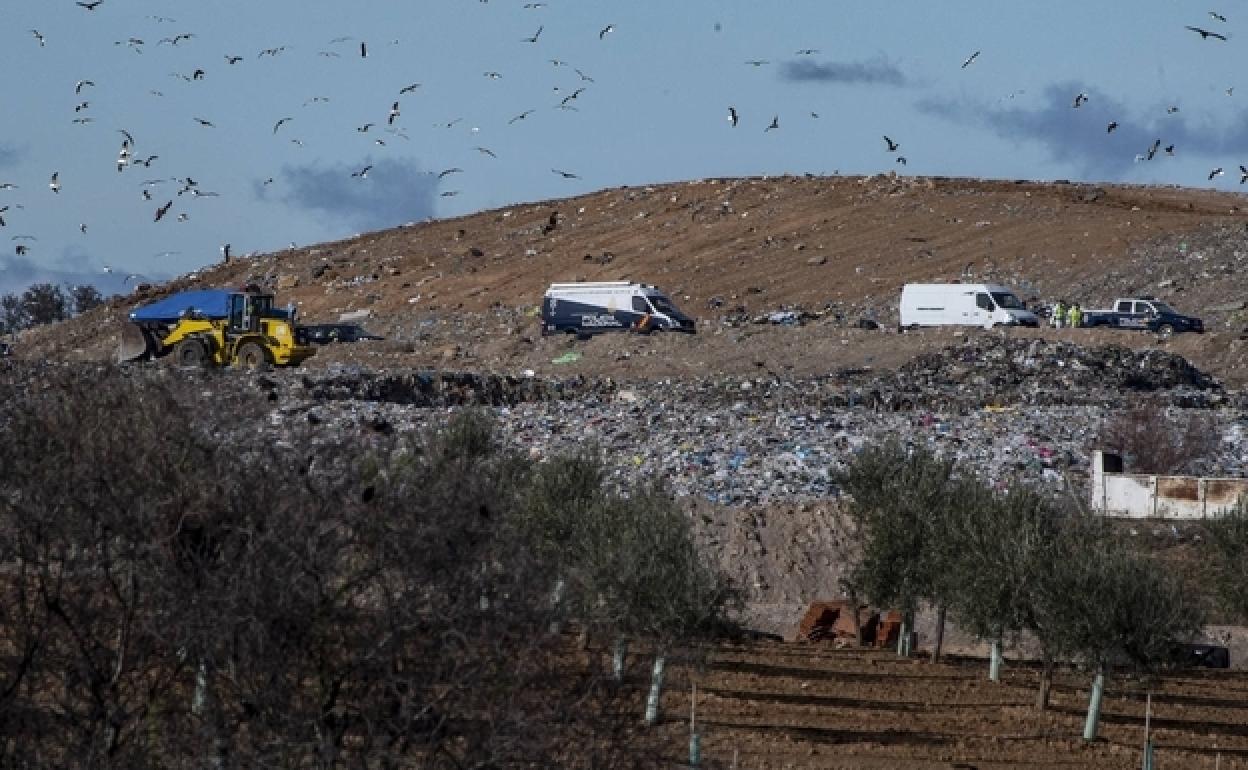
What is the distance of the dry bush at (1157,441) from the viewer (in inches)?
1361

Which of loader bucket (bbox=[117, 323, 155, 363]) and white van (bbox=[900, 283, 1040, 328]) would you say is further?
white van (bbox=[900, 283, 1040, 328])

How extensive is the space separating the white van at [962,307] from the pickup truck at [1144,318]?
5.00ft

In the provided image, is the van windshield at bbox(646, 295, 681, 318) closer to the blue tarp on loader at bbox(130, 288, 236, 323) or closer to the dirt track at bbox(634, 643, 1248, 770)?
the blue tarp on loader at bbox(130, 288, 236, 323)

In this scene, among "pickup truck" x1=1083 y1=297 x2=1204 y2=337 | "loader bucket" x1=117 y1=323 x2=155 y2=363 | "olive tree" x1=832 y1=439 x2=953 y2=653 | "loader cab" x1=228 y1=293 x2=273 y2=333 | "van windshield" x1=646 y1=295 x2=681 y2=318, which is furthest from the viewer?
"van windshield" x1=646 y1=295 x2=681 y2=318

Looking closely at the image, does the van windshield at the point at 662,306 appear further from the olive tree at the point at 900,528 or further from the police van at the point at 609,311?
the olive tree at the point at 900,528

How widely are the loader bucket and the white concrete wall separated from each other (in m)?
22.9

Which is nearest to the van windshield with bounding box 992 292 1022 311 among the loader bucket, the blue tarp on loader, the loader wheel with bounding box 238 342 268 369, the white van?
the white van

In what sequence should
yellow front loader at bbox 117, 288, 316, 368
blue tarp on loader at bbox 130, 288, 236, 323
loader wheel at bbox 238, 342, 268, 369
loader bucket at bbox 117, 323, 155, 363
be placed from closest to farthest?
yellow front loader at bbox 117, 288, 316, 368 → loader wheel at bbox 238, 342, 268, 369 → loader bucket at bbox 117, 323, 155, 363 → blue tarp on loader at bbox 130, 288, 236, 323

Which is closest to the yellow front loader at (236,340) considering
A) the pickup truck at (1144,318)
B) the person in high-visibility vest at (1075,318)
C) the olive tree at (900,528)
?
the olive tree at (900,528)

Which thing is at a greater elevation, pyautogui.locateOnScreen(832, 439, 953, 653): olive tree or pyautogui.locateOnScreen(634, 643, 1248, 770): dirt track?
pyautogui.locateOnScreen(832, 439, 953, 653): olive tree

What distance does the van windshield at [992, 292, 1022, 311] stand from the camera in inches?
1944

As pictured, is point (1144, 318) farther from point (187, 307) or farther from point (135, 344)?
point (135, 344)

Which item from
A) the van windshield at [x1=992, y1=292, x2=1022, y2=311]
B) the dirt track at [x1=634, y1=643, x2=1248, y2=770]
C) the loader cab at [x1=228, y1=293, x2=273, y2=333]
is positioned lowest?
the dirt track at [x1=634, y1=643, x2=1248, y2=770]

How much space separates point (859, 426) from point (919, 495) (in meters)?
8.97
